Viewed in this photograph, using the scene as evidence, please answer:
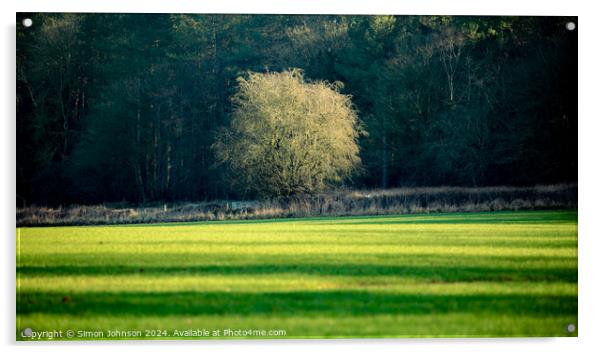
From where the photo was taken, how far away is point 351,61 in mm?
36219

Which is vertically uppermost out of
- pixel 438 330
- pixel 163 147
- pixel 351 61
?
pixel 351 61


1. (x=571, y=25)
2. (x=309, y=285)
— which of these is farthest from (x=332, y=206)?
(x=309, y=285)

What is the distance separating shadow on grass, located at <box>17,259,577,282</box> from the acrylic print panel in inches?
2.1

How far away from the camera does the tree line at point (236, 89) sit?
23562mm

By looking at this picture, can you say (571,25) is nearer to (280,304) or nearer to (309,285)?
(309,285)

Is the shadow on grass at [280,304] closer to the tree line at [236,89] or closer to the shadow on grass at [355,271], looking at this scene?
the shadow on grass at [355,271]

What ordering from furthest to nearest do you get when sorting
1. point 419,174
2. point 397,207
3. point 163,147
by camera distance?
point 163,147
point 419,174
point 397,207

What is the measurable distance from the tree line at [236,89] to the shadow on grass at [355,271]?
23.2 feet

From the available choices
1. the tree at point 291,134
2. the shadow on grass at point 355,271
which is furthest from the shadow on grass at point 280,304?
the tree at point 291,134

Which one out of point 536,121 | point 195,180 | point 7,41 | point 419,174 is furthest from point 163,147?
point 7,41

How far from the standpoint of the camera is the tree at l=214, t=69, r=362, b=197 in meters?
32.3

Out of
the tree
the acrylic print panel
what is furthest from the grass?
the tree
